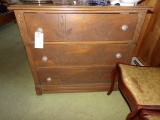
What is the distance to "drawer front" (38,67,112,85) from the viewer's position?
47.3 inches

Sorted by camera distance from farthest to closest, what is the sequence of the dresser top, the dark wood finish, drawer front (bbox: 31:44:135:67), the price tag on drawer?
drawer front (bbox: 31:44:135:67) → the price tag on drawer → the dresser top → the dark wood finish

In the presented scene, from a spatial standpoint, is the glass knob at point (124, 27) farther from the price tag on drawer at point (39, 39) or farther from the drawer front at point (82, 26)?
the price tag on drawer at point (39, 39)

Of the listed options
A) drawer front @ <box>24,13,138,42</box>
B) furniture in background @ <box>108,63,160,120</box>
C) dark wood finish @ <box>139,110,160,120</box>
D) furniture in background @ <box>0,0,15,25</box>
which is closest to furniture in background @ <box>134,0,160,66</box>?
furniture in background @ <box>108,63,160,120</box>

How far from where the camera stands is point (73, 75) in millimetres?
1249

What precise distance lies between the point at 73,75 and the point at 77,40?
413 mm

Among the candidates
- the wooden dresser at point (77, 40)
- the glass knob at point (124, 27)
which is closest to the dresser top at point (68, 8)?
the wooden dresser at point (77, 40)

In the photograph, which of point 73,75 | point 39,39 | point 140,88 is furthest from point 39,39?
point 140,88

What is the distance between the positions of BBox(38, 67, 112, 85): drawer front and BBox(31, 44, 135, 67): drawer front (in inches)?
3.0

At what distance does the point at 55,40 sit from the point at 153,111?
0.85 m

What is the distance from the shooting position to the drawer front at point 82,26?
89 cm

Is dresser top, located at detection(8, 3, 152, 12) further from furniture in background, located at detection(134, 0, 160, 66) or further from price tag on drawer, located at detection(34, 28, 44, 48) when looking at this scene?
furniture in background, located at detection(134, 0, 160, 66)

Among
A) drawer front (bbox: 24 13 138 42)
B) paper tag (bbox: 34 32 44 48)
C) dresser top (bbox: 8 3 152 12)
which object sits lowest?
paper tag (bbox: 34 32 44 48)

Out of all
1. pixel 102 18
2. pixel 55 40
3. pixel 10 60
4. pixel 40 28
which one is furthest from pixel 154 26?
pixel 10 60

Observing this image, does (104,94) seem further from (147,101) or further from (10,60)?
(10,60)
